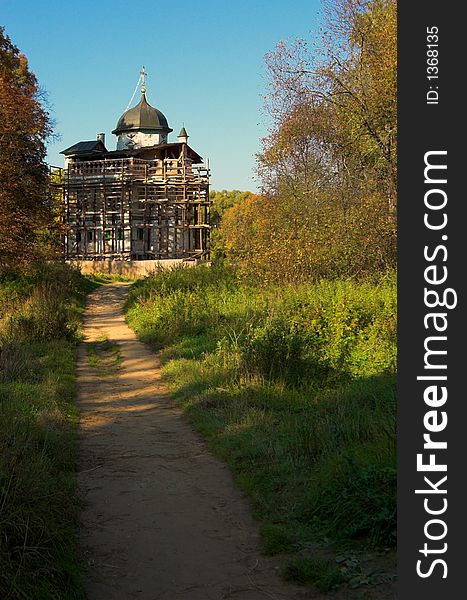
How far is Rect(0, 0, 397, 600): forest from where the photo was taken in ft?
18.4

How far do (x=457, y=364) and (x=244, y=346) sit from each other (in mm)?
8590

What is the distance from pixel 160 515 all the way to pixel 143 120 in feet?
169

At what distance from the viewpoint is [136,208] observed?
49.4 metres

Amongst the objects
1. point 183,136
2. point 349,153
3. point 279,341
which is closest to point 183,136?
point 183,136

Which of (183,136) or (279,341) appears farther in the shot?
(183,136)

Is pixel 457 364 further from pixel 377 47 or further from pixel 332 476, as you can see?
pixel 377 47

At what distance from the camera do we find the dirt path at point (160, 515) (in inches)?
206

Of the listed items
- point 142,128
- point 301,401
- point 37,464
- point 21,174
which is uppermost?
point 142,128

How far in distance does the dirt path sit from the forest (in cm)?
21

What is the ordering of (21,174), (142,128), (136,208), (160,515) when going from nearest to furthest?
(160,515) < (21,174) < (136,208) < (142,128)

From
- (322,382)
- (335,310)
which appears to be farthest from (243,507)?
(335,310)

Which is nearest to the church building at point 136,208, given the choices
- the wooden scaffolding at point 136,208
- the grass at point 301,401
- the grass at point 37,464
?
the wooden scaffolding at point 136,208

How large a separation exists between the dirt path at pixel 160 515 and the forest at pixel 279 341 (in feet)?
0.68

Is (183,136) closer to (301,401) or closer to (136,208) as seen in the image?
(136,208)
